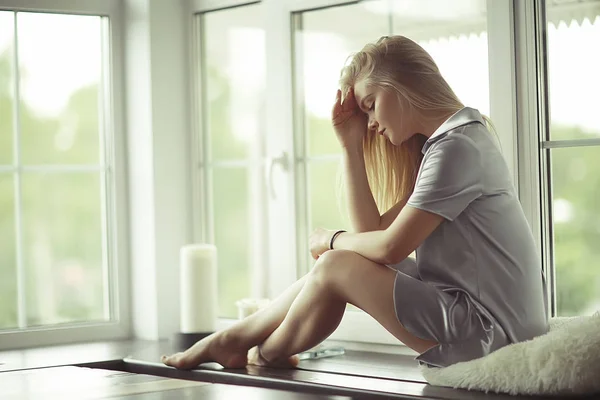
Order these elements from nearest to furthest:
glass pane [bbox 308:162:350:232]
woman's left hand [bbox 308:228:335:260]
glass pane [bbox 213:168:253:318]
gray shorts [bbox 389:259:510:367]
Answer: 1. gray shorts [bbox 389:259:510:367]
2. woman's left hand [bbox 308:228:335:260]
3. glass pane [bbox 308:162:350:232]
4. glass pane [bbox 213:168:253:318]

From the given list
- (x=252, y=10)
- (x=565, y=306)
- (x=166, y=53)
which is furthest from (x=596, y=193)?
(x=166, y=53)

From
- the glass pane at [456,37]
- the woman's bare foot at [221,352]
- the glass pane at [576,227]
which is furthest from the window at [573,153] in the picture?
the woman's bare foot at [221,352]

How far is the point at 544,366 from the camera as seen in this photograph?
213 centimetres

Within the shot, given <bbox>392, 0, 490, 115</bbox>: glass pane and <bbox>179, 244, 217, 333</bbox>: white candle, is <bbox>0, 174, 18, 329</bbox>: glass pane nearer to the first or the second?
<bbox>179, 244, 217, 333</bbox>: white candle

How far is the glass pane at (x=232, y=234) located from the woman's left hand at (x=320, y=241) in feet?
3.19

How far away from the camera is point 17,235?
3.54 metres

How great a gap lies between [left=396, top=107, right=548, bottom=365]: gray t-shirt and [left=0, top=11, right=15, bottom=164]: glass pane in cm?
181

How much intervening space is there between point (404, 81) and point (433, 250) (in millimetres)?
464

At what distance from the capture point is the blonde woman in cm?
230

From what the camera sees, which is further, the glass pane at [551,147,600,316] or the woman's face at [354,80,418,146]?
the glass pane at [551,147,600,316]

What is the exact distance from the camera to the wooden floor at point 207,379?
2.35 meters

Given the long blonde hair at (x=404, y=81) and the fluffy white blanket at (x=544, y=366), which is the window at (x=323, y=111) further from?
the fluffy white blanket at (x=544, y=366)

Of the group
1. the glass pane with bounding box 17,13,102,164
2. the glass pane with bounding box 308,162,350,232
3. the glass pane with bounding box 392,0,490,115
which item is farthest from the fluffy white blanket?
the glass pane with bounding box 17,13,102,164

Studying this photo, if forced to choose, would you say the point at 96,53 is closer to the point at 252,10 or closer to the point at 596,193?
the point at 252,10
